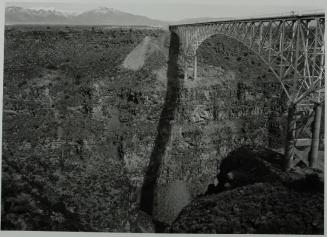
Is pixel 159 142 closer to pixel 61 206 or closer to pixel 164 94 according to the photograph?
pixel 164 94

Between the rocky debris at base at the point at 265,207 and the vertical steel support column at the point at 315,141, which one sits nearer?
the rocky debris at base at the point at 265,207

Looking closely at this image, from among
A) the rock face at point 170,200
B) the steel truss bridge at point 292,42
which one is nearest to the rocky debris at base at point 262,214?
the rock face at point 170,200

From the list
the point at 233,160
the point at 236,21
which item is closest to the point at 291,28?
the point at 236,21

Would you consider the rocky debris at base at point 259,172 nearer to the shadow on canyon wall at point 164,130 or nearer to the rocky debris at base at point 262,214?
the rocky debris at base at point 262,214

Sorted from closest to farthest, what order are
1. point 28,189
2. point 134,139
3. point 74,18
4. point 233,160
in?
point 28,189, point 74,18, point 233,160, point 134,139

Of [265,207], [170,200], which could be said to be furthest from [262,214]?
[170,200]
